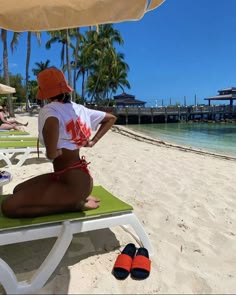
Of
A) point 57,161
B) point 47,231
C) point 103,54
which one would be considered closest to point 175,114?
point 103,54

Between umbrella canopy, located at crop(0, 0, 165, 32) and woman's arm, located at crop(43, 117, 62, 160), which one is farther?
umbrella canopy, located at crop(0, 0, 165, 32)

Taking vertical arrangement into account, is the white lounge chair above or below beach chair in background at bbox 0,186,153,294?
above

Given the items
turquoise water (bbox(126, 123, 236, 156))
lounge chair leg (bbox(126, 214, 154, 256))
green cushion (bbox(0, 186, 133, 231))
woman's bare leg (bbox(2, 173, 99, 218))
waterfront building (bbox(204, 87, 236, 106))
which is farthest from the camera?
waterfront building (bbox(204, 87, 236, 106))

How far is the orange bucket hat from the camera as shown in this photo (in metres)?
2.63

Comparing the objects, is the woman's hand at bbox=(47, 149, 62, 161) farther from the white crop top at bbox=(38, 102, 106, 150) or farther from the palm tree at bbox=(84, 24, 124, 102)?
the palm tree at bbox=(84, 24, 124, 102)

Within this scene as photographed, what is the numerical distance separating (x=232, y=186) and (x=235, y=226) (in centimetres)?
180

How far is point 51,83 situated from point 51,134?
42 cm

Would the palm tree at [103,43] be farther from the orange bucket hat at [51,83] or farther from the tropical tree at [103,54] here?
the orange bucket hat at [51,83]

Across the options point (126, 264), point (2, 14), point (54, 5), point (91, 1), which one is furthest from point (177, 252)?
point (2, 14)

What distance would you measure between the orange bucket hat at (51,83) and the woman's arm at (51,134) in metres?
0.24

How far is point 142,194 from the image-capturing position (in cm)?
482

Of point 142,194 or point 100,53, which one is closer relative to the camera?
point 142,194

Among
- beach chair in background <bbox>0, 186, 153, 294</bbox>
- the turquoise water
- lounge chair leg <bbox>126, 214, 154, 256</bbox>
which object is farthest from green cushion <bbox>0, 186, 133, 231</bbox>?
the turquoise water

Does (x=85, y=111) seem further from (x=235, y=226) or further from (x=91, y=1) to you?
(x=235, y=226)
